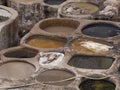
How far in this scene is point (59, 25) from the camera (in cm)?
1220

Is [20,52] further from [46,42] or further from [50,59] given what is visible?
[50,59]

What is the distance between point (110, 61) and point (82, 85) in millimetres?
1263

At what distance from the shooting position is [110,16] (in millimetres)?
12492

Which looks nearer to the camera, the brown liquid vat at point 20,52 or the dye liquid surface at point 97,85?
the dye liquid surface at point 97,85

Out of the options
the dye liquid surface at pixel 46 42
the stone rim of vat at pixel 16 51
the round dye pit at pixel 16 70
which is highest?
the dye liquid surface at pixel 46 42

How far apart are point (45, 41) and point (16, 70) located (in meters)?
1.82

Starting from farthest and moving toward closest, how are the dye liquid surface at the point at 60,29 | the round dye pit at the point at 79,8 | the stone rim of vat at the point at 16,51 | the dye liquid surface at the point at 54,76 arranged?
the round dye pit at the point at 79,8 < the dye liquid surface at the point at 60,29 < the stone rim of vat at the point at 16,51 < the dye liquid surface at the point at 54,76

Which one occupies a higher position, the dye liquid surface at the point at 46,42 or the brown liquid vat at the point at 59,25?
the brown liquid vat at the point at 59,25

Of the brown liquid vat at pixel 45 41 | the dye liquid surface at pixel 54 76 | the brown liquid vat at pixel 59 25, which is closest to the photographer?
the dye liquid surface at pixel 54 76

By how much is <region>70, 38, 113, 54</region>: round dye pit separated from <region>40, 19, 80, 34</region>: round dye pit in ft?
3.16

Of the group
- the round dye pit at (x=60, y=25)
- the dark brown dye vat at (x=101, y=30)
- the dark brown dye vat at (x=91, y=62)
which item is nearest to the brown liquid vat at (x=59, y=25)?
the round dye pit at (x=60, y=25)

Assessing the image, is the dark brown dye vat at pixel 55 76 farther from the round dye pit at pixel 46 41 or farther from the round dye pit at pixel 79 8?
the round dye pit at pixel 79 8

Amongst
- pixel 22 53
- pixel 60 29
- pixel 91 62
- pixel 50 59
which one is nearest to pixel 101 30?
pixel 60 29

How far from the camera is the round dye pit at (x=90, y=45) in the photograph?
1059 cm
